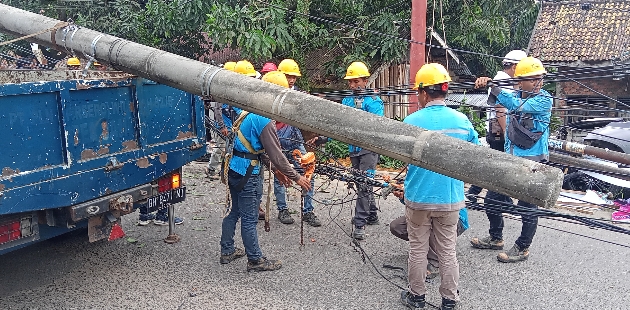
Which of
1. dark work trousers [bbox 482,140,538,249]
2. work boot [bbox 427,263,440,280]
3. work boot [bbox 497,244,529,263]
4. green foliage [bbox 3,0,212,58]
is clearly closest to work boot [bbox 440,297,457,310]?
work boot [bbox 427,263,440,280]

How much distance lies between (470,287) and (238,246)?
248 centimetres

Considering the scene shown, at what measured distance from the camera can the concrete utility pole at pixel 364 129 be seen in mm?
2520

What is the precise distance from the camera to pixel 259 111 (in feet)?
11.0

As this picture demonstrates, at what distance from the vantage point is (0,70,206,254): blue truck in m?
3.83

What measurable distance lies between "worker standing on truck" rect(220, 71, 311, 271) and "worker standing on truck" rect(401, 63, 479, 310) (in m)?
1.08

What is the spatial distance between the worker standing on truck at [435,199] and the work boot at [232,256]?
193 cm

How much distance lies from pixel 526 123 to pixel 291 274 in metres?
2.74

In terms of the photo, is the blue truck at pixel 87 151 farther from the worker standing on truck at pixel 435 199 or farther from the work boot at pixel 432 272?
the work boot at pixel 432 272

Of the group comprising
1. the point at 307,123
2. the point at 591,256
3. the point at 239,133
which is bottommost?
the point at 591,256

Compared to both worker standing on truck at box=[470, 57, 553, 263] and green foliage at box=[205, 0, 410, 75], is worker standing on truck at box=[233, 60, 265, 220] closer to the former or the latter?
green foliage at box=[205, 0, 410, 75]

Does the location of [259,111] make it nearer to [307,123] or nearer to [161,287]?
[307,123]

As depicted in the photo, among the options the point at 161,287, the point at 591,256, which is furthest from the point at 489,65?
the point at 161,287

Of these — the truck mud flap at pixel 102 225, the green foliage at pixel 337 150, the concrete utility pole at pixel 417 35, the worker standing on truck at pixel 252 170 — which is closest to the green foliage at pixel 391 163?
the green foliage at pixel 337 150

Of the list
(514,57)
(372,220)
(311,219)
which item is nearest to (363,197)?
(372,220)
